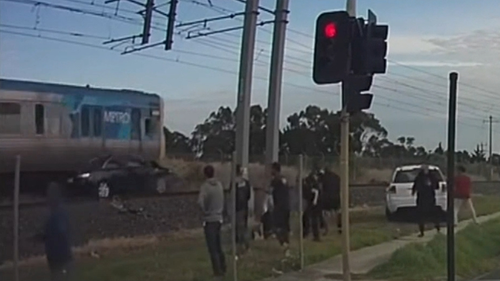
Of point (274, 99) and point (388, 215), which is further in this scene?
point (388, 215)

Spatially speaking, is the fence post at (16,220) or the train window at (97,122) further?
the train window at (97,122)

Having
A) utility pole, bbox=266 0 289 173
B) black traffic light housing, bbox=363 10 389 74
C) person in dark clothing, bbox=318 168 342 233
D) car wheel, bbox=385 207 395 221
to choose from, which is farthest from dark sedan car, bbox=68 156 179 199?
car wheel, bbox=385 207 395 221

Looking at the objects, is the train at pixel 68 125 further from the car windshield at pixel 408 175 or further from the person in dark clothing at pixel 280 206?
the car windshield at pixel 408 175

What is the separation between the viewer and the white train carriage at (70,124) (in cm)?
1266

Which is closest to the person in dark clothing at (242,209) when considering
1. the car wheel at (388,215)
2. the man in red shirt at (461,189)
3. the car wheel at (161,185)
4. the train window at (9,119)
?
the car wheel at (161,185)

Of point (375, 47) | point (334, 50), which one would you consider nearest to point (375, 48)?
point (375, 47)

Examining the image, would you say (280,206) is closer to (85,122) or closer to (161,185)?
(161,185)

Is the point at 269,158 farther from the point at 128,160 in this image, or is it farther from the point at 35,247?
the point at 35,247

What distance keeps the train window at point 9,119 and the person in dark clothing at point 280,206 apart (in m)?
6.35

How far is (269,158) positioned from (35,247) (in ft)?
24.2

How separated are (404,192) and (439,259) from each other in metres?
6.74

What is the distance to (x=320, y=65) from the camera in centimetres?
1259

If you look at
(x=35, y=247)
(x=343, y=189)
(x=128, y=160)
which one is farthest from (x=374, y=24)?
(x=35, y=247)

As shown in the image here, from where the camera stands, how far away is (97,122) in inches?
549
